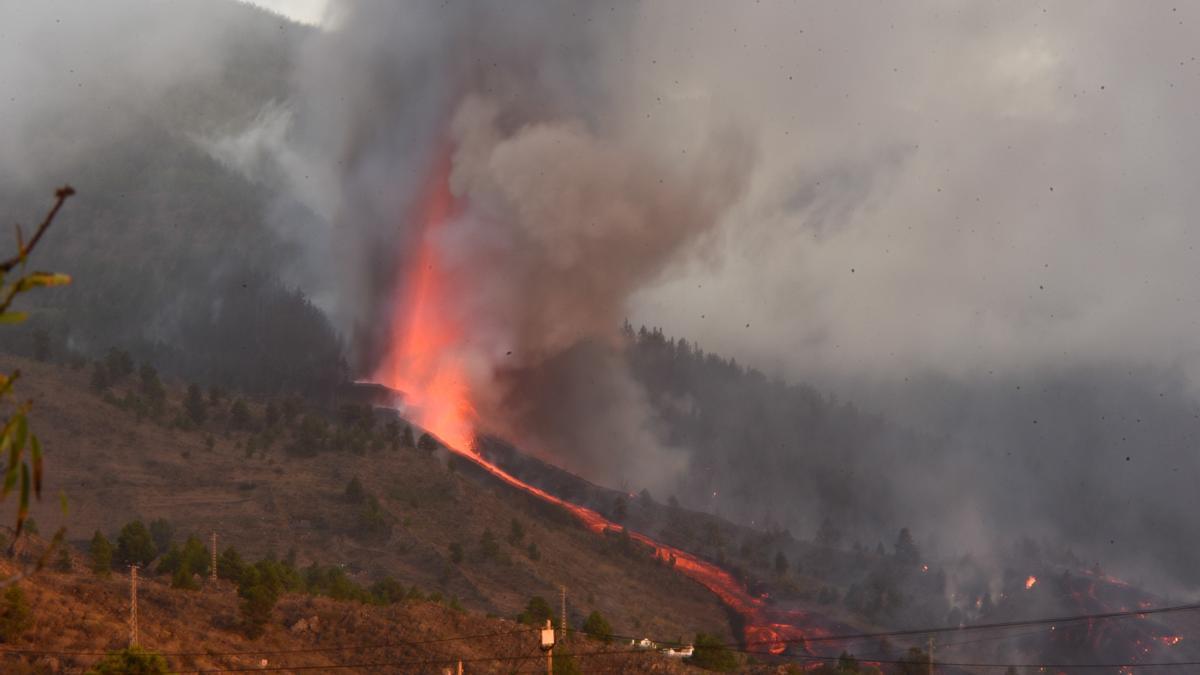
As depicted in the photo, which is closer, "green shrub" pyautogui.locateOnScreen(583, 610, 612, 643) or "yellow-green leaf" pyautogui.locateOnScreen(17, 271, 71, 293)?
"yellow-green leaf" pyautogui.locateOnScreen(17, 271, 71, 293)

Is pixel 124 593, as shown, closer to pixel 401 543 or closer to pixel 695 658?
pixel 695 658

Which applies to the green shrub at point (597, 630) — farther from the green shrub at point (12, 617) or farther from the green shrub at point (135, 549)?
the green shrub at point (12, 617)

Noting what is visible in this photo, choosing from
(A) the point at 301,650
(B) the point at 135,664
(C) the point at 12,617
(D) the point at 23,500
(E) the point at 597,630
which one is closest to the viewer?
(D) the point at 23,500

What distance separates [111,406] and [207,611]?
11180 centimetres

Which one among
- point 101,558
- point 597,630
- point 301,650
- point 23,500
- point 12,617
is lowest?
point 23,500

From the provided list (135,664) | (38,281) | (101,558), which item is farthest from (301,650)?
(38,281)

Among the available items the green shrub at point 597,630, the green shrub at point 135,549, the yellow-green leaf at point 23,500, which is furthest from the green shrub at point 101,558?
the yellow-green leaf at point 23,500

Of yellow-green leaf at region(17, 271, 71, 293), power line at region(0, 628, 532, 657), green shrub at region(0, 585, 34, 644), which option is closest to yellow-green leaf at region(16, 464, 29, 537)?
yellow-green leaf at region(17, 271, 71, 293)

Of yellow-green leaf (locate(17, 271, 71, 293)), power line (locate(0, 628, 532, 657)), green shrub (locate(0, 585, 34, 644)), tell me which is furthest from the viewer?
green shrub (locate(0, 585, 34, 644))

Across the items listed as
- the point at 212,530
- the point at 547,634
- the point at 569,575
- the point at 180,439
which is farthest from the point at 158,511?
the point at 547,634

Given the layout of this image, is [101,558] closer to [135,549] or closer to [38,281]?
[135,549]

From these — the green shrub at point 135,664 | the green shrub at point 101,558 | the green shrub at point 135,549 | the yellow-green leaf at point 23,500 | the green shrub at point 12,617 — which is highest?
the green shrub at point 135,549

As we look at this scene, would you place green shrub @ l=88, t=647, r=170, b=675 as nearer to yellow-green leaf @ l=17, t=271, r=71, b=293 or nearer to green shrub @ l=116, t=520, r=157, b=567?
yellow-green leaf @ l=17, t=271, r=71, b=293

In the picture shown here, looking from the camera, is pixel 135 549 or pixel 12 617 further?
pixel 135 549
